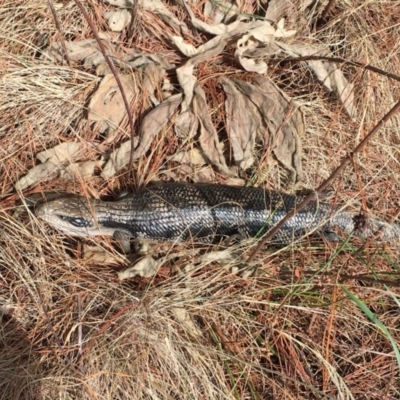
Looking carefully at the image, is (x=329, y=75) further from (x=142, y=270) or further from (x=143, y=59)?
(x=142, y=270)

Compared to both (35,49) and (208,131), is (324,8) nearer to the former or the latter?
(208,131)

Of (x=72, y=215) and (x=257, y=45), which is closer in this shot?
(x=72, y=215)

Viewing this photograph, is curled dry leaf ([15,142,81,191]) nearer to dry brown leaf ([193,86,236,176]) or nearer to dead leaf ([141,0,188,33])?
dry brown leaf ([193,86,236,176])

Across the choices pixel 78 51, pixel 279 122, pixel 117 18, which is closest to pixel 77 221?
pixel 78 51

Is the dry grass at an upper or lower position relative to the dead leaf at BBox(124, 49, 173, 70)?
lower

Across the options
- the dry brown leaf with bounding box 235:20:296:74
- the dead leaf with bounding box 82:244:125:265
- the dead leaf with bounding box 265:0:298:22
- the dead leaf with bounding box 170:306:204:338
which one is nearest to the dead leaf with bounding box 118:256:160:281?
the dead leaf with bounding box 82:244:125:265

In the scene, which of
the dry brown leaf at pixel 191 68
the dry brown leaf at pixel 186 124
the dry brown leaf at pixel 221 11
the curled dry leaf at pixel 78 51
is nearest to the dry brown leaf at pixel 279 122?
the dry brown leaf at pixel 191 68
